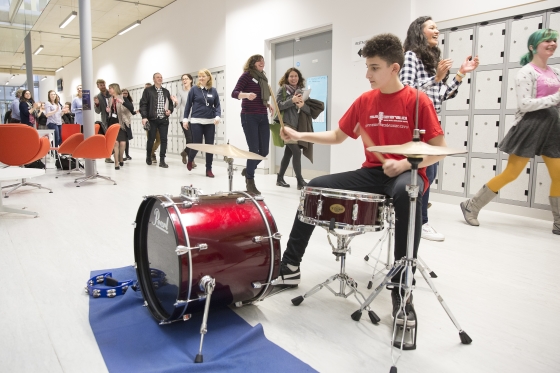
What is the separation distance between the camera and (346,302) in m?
2.20

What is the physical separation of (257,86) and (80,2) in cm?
324

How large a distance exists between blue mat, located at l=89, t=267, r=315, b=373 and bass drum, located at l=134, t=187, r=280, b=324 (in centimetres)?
10

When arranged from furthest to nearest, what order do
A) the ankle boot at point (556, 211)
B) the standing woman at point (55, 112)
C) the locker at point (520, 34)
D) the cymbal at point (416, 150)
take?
the standing woman at point (55, 112)
the locker at point (520, 34)
the ankle boot at point (556, 211)
the cymbal at point (416, 150)

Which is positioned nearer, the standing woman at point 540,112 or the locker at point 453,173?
the standing woman at point 540,112

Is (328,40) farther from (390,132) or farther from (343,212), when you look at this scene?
(343,212)

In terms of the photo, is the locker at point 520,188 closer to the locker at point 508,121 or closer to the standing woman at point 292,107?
the locker at point 508,121

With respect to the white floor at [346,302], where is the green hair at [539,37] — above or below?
above

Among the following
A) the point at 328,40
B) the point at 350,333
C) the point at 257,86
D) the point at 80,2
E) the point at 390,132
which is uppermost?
the point at 80,2

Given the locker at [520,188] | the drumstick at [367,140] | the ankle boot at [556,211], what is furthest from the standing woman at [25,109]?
the ankle boot at [556,211]

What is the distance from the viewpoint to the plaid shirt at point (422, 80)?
2.85 m

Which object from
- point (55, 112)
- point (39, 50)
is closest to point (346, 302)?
point (55, 112)

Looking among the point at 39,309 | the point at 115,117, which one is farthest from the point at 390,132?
the point at 115,117

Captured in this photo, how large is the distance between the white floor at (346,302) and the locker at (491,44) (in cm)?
170

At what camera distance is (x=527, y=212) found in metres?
4.20
